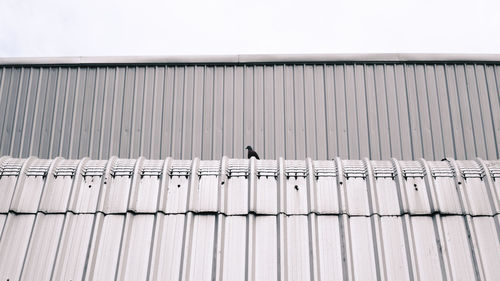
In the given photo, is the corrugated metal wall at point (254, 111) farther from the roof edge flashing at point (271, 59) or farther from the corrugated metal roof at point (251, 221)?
the corrugated metal roof at point (251, 221)

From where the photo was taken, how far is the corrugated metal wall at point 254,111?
8898 millimetres

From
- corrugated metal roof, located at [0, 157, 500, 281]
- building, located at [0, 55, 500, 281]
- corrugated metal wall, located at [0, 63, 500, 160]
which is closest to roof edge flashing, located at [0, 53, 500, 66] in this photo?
corrugated metal wall, located at [0, 63, 500, 160]

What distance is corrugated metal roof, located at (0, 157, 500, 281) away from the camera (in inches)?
184

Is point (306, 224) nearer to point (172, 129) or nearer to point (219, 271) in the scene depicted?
point (219, 271)

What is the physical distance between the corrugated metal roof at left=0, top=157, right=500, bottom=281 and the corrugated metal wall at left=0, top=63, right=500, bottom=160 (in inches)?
129

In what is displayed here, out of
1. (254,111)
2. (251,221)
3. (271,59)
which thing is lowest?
(251,221)

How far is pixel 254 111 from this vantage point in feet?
30.3

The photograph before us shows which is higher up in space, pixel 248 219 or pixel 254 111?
pixel 254 111

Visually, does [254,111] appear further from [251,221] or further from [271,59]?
[251,221]

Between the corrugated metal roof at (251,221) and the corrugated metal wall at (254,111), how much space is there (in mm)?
3275

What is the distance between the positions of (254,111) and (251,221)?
14.7 ft

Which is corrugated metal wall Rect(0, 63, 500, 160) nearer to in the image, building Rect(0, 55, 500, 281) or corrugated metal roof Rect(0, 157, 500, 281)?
building Rect(0, 55, 500, 281)

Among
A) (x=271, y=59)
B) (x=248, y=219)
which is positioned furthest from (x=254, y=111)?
(x=248, y=219)

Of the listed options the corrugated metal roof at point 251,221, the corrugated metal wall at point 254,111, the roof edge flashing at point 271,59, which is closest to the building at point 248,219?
the corrugated metal roof at point 251,221
